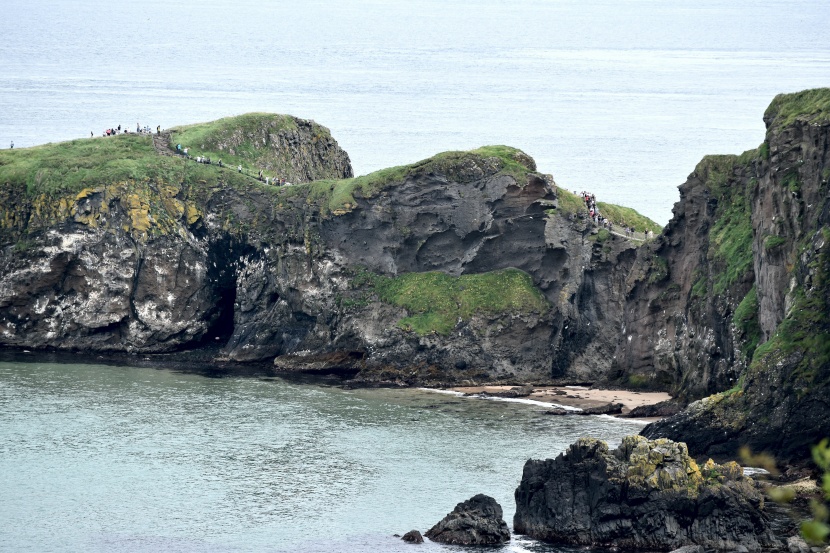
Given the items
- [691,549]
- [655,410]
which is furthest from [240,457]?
[691,549]

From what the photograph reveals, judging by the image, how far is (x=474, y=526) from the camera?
75.2 metres

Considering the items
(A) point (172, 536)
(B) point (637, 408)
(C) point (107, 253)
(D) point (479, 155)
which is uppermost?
(D) point (479, 155)

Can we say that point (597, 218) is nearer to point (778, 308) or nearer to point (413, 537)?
point (778, 308)

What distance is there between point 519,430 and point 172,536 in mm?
28977

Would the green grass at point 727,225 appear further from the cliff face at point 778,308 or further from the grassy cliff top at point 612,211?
the grassy cliff top at point 612,211

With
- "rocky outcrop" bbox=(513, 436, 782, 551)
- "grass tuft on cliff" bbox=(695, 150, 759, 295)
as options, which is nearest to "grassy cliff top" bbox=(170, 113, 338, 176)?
"grass tuft on cliff" bbox=(695, 150, 759, 295)

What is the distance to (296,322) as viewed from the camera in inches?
4781

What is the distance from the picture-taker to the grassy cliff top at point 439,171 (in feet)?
395

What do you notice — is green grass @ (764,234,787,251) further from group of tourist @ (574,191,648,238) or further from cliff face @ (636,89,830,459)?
group of tourist @ (574,191,648,238)

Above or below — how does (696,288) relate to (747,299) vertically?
above

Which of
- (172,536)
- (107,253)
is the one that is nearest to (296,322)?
(107,253)

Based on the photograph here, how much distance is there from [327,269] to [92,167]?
73.0ft

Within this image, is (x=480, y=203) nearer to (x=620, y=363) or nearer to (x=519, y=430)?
(x=620, y=363)

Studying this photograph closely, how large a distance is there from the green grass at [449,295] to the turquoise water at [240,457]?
903 cm
